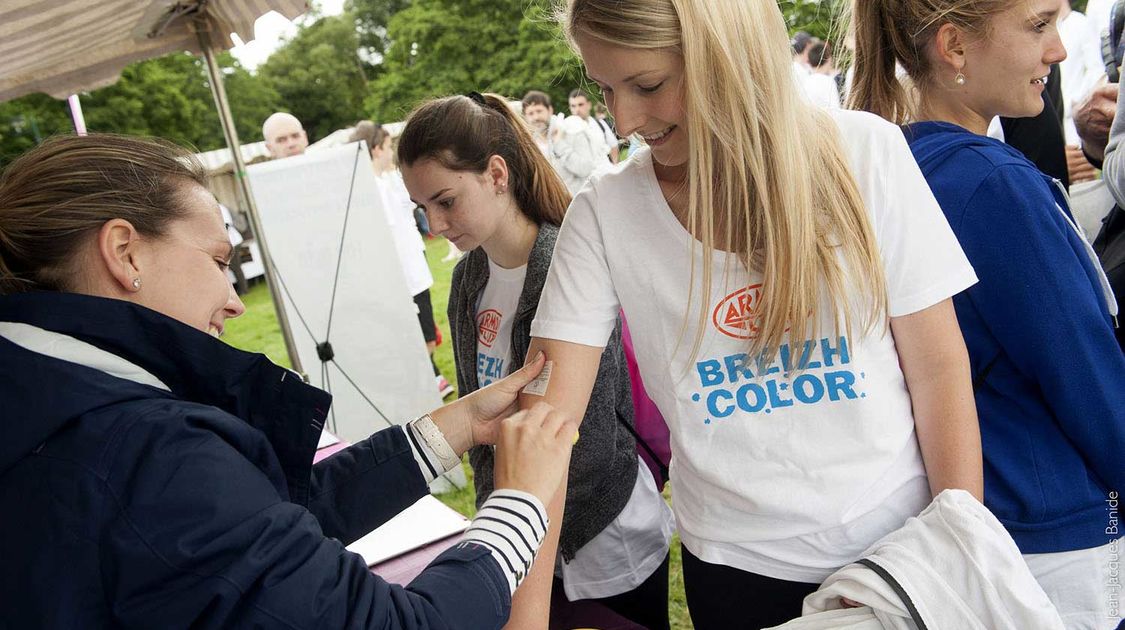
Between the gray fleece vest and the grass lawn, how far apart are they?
1293mm

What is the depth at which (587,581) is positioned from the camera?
1892 mm

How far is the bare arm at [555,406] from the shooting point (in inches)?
51.3

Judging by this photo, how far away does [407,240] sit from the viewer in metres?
5.83

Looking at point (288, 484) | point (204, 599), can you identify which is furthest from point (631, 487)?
point (204, 599)

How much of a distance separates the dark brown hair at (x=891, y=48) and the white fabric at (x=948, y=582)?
2.73ft

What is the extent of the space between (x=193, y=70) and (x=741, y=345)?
106 feet

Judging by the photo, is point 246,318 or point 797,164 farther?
point 246,318

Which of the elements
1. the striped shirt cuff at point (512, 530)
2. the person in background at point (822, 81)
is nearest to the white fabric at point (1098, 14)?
the person in background at point (822, 81)

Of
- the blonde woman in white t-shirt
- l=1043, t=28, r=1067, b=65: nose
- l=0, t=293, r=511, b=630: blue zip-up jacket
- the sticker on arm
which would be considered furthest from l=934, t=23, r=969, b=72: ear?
l=0, t=293, r=511, b=630: blue zip-up jacket

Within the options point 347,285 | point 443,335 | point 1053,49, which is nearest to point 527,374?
point 1053,49

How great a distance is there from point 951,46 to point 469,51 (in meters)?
29.7

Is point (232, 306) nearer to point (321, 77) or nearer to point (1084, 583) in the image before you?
point (1084, 583)

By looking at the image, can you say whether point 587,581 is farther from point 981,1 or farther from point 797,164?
point 981,1

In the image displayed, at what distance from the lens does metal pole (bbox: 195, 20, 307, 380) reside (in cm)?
341
